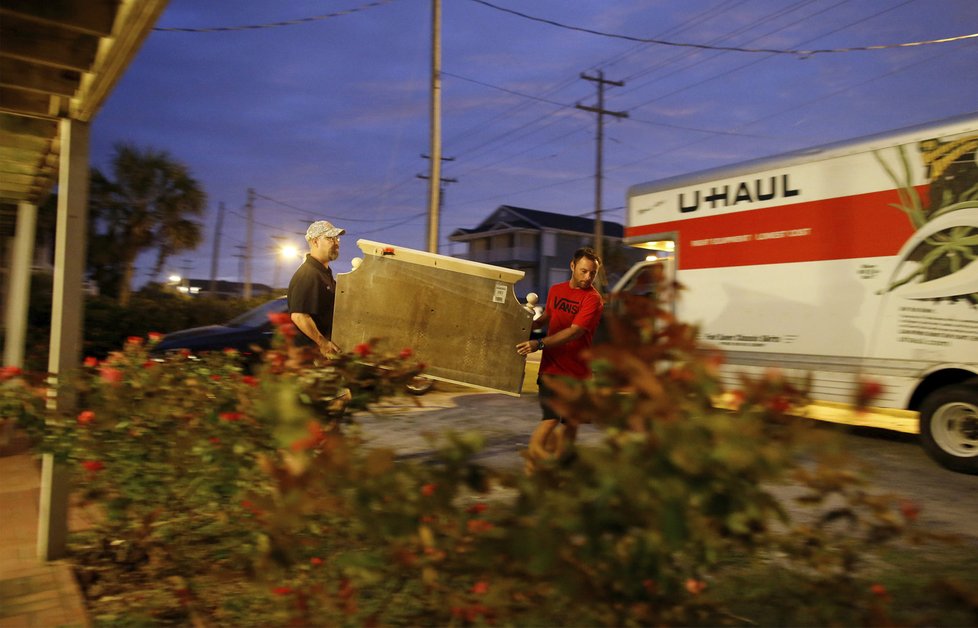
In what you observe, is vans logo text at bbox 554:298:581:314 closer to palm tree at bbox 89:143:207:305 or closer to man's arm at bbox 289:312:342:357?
man's arm at bbox 289:312:342:357

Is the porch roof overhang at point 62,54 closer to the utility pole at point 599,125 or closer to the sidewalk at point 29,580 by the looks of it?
the sidewalk at point 29,580

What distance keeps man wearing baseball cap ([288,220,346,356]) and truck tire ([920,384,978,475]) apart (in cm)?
570

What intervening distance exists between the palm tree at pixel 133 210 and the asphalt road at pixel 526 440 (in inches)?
751

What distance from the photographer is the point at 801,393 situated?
1.79 m

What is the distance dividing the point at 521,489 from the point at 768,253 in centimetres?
745

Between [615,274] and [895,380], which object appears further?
[615,274]

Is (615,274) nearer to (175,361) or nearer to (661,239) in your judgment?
(661,239)

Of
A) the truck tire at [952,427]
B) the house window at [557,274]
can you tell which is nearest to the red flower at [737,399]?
the truck tire at [952,427]

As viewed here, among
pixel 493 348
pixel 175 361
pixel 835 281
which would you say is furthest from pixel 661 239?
pixel 175 361

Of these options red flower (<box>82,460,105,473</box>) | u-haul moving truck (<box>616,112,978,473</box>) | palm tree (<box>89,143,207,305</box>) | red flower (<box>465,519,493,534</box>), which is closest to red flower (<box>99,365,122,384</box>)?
red flower (<box>82,460,105,473</box>)

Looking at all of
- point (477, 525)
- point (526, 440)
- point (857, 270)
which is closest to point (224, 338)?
point (526, 440)

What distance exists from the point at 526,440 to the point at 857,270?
12.8 feet

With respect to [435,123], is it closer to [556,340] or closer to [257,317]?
[257,317]

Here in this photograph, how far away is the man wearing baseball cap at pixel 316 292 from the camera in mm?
4680
